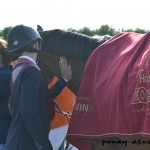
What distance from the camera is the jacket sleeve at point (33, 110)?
244cm

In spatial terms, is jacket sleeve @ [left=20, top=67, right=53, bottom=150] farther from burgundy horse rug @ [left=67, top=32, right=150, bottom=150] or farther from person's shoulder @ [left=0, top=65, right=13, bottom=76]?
person's shoulder @ [left=0, top=65, right=13, bottom=76]

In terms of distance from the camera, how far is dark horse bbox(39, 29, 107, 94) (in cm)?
296

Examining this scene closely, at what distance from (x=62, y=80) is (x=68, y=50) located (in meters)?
0.33

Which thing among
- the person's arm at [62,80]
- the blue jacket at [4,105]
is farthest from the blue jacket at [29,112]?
the blue jacket at [4,105]

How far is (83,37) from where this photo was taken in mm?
3012

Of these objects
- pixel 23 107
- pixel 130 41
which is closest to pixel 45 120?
pixel 23 107

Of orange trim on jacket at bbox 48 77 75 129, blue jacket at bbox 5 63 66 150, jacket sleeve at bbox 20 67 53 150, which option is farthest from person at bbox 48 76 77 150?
jacket sleeve at bbox 20 67 53 150

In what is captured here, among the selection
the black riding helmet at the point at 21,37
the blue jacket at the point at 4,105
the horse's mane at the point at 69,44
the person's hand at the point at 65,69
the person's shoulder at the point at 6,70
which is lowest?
the blue jacket at the point at 4,105

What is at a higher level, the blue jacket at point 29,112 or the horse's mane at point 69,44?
the horse's mane at point 69,44

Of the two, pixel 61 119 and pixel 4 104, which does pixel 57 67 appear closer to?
pixel 4 104

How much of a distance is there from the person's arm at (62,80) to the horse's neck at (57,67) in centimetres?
4

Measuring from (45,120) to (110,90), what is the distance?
0.49 metres

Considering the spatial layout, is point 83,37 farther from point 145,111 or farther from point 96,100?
point 145,111

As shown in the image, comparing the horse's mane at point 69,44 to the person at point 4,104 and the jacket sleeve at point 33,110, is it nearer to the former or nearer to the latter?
the person at point 4,104
